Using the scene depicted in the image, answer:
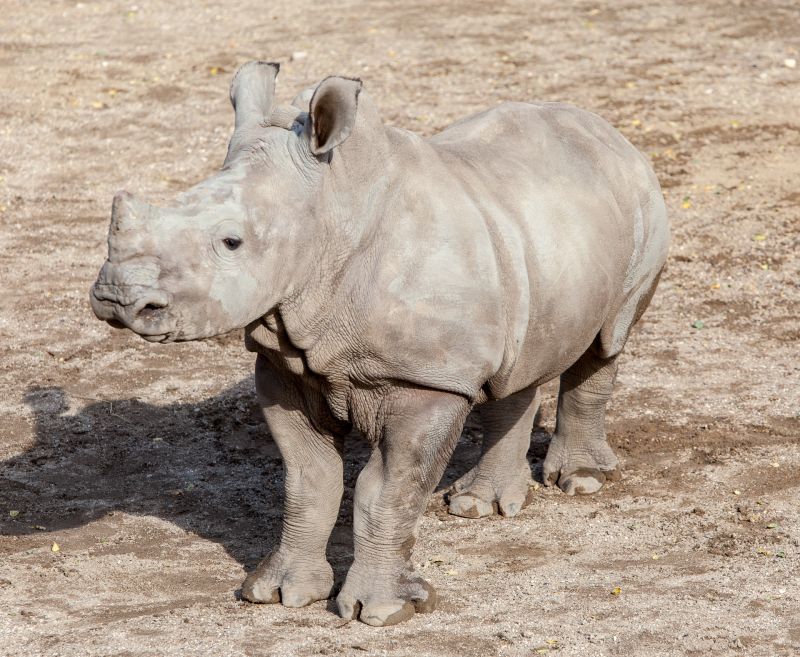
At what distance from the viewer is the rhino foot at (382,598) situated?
6.27 meters

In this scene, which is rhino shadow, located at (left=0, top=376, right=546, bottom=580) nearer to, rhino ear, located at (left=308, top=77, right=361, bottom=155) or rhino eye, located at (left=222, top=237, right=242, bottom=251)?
rhino eye, located at (left=222, top=237, right=242, bottom=251)

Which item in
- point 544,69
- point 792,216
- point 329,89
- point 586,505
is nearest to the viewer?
point 329,89

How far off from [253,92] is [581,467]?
3262 millimetres

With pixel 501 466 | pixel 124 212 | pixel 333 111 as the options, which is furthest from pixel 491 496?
pixel 124 212

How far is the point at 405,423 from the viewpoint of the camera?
6.09 m

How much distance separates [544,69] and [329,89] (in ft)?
37.1

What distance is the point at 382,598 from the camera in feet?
20.7

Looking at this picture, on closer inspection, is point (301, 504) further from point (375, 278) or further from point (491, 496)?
point (491, 496)

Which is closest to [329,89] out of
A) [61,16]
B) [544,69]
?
[544,69]

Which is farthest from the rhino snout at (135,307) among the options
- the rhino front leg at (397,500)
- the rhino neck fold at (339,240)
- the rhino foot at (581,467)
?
the rhino foot at (581,467)

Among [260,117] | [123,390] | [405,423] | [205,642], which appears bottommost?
[123,390]

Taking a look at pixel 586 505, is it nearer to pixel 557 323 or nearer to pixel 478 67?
pixel 557 323

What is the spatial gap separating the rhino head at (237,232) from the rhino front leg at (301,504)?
98cm

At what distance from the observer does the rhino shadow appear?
7.65 meters
